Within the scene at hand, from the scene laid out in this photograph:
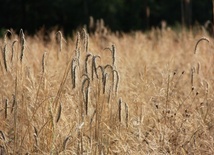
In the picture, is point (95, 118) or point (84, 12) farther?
point (84, 12)

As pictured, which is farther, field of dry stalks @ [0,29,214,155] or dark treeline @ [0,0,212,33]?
dark treeline @ [0,0,212,33]

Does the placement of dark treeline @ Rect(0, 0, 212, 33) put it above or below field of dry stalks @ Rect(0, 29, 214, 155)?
above

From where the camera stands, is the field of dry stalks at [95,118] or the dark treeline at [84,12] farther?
the dark treeline at [84,12]

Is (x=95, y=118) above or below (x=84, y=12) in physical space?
below

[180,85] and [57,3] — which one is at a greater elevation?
[57,3]

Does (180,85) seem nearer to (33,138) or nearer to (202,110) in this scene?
(202,110)

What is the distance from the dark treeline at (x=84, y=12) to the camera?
18.1 meters

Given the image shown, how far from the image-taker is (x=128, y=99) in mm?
2822

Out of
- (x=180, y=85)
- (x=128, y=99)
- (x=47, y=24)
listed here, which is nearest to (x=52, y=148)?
(x=128, y=99)

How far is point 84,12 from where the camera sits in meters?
17.8

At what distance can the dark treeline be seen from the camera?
59.5 ft

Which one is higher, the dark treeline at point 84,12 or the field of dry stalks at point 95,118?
the dark treeline at point 84,12

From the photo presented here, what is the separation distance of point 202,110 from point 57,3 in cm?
1572

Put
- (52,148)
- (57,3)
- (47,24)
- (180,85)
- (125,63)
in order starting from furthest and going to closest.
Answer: (47,24) < (57,3) < (125,63) < (180,85) < (52,148)
